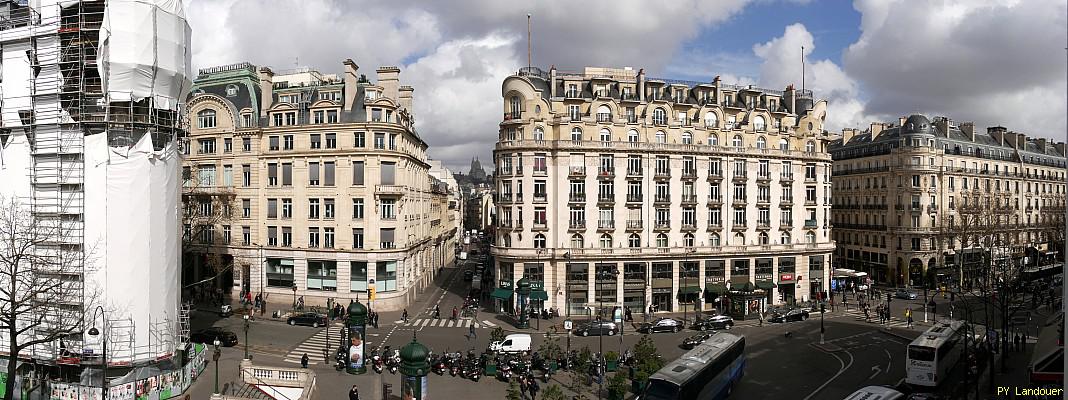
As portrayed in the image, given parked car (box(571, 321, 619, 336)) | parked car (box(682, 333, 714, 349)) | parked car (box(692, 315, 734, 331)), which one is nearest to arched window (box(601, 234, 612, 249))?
parked car (box(571, 321, 619, 336))

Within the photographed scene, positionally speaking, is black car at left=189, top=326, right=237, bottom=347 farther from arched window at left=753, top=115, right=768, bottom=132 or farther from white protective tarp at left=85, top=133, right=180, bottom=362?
arched window at left=753, top=115, right=768, bottom=132

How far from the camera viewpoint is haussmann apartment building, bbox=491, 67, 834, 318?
196 ft

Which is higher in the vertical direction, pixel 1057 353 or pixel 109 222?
pixel 109 222

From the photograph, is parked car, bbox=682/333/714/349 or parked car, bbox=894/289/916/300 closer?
parked car, bbox=682/333/714/349

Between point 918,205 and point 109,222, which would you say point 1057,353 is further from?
point 918,205

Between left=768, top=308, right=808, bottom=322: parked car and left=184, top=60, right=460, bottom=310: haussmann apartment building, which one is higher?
left=184, top=60, right=460, bottom=310: haussmann apartment building

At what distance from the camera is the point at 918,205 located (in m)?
80.6

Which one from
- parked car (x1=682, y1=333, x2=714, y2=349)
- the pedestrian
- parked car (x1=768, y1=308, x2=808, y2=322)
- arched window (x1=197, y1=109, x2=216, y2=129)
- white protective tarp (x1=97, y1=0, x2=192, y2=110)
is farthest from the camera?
arched window (x1=197, y1=109, x2=216, y2=129)

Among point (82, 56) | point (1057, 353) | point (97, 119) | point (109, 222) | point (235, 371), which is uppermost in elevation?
point (82, 56)

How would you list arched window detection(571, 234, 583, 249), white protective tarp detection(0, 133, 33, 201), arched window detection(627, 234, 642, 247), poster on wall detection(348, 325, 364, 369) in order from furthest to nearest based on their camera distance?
arched window detection(627, 234, 642, 247)
arched window detection(571, 234, 583, 249)
poster on wall detection(348, 325, 364, 369)
white protective tarp detection(0, 133, 33, 201)

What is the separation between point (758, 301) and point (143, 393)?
5077 cm

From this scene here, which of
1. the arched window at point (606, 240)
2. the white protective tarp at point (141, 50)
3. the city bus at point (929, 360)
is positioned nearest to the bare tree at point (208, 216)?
the white protective tarp at point (141, 50)

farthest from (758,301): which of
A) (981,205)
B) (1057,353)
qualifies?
(981,205)

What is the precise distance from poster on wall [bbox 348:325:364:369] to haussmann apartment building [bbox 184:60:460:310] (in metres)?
21.0
